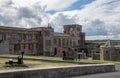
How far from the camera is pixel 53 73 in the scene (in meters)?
15.8

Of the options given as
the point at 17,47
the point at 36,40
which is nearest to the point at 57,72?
the point at 17,47

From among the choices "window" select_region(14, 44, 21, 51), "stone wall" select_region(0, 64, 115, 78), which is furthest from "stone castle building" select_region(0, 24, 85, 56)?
"stone wall" select_region(0, 64, 115, 78)

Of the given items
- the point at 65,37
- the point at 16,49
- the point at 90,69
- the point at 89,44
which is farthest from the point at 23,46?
the point at 90,69

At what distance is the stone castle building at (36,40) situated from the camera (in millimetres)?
63625

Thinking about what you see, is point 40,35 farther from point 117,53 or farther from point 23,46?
point 117,53

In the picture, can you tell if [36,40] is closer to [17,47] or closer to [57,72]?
[17,47]

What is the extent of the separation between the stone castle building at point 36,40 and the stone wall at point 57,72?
45156 mm

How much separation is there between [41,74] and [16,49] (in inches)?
2104

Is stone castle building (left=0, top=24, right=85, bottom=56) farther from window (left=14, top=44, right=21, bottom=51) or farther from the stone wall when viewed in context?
the stone wall

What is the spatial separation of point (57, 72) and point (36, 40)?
60.6m

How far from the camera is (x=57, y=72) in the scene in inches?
628

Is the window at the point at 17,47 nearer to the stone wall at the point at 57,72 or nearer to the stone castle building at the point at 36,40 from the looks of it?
the stone castle building at the point at 36,40

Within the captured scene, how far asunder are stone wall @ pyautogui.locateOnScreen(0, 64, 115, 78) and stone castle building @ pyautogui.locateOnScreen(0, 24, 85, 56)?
4516 cm

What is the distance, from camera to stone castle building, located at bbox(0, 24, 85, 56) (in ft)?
209
